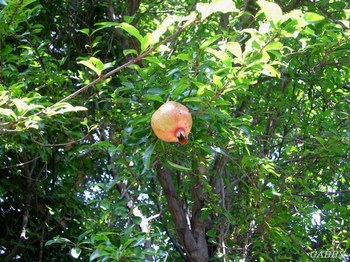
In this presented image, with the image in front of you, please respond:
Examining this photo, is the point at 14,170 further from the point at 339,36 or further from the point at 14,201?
the point at 339,36

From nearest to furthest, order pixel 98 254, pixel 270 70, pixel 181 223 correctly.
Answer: pixel 270 70 < pixel 98 254 < pixel 181 223

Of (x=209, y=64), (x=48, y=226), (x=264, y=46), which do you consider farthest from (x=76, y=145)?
(x=264, y=46)

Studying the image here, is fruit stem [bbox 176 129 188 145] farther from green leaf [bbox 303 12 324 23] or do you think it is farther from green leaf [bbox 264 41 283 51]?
green leaf [bbox 303 12 324 23]

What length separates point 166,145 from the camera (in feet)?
7.36

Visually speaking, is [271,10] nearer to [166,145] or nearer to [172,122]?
[172,122]

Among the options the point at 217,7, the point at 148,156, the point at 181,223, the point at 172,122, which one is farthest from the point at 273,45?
the point at 181,223

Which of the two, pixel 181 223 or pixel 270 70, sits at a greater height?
pixel 270 70

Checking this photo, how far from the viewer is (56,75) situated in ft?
9.98

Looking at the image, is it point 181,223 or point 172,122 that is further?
point 181,223

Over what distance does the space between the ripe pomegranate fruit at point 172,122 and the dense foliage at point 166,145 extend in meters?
0.32

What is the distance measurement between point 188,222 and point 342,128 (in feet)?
3.85

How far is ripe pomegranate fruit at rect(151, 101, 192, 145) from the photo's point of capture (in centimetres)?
176

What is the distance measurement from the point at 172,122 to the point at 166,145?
0.50m

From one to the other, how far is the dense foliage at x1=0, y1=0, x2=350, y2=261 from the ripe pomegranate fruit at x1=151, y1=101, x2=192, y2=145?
1.05ft
